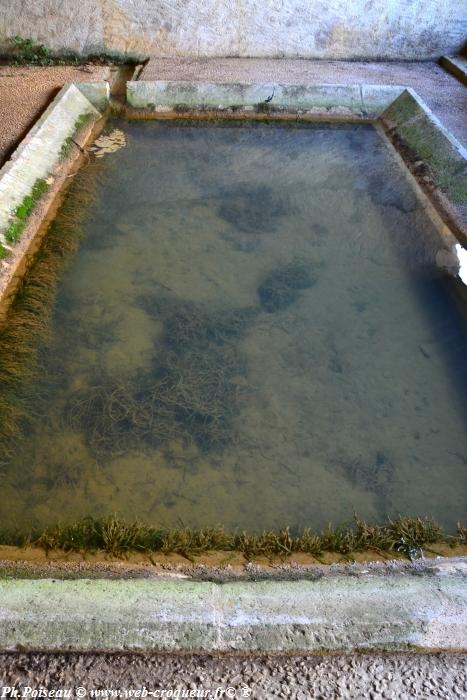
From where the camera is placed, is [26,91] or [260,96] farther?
[260,96]

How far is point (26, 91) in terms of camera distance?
5.54 metres

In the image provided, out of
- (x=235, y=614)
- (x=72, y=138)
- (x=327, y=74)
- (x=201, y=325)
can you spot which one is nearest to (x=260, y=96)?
(x=327, y=74)

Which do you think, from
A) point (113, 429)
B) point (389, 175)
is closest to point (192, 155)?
point (389, 175)

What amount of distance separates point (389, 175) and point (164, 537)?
4140 millimetres

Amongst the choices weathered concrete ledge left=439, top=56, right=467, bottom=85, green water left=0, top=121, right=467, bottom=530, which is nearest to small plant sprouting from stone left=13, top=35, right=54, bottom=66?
green water left=0, top=121, right=467, bottom=530

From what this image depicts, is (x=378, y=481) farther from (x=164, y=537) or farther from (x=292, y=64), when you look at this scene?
(x=292, y=64)

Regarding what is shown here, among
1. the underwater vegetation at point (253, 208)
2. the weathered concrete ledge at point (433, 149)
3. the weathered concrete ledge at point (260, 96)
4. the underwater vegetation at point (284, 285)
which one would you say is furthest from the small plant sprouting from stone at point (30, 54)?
the underwater vegetation at point (284, 285)

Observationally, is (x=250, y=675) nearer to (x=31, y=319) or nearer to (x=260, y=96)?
(x=31, y=319)

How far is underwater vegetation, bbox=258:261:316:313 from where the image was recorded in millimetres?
3662

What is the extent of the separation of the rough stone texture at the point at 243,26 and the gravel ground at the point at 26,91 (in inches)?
19.0

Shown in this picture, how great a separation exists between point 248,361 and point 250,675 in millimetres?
1752

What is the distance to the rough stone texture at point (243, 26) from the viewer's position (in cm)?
634

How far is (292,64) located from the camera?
666cm

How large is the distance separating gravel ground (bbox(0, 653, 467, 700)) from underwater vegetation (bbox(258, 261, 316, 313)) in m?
2.20
